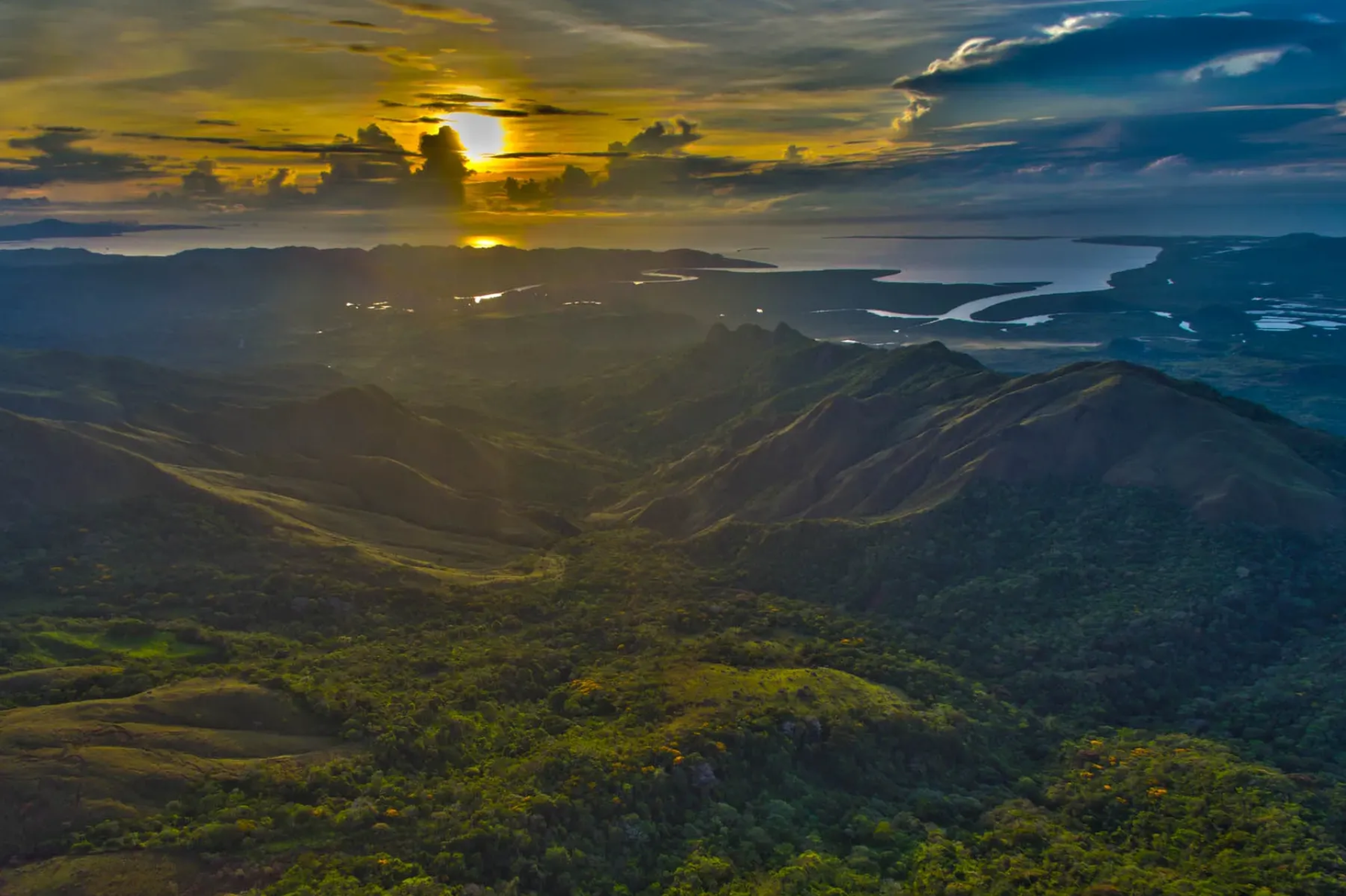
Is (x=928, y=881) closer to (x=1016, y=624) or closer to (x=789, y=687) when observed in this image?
(x=789, y=687)

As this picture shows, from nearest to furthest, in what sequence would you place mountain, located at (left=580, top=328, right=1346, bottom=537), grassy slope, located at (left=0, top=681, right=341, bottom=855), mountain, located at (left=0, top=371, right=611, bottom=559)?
grassy slope, located at (left=0, top=681, right=341, bottom=855), mountain, located at (left=580, top=328, right=1346, bottom=537), mountain, located at (left=0, top=371, right=611, bottom=559)

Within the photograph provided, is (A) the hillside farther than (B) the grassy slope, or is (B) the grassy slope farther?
(A) the hillside

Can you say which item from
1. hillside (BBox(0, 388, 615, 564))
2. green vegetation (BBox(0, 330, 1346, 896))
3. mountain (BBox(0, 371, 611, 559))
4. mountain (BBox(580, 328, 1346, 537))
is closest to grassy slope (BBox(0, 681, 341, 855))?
green vegetation (BBox(0, 330, 1346, 896))

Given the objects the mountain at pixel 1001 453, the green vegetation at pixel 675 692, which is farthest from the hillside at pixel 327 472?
the mountain at pixel 1001 453

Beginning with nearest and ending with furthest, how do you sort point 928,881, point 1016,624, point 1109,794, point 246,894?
point 246,894, point 928,881, point 1109,794, point 1016,624

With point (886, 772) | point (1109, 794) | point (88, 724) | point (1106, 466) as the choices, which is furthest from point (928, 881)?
point (1106, 466)

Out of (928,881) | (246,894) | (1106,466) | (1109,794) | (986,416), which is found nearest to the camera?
(246,894)

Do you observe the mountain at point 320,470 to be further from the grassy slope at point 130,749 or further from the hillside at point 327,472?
the grassy slope at point 130,749

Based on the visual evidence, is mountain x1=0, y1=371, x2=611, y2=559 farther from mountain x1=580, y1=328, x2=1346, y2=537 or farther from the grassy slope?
the grassy slope

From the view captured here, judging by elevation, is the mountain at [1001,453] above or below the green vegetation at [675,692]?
above

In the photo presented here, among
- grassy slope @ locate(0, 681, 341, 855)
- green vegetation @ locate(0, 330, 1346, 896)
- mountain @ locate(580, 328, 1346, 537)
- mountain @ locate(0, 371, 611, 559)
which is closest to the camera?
grassy slope @ locate(0, 681, 341, 855)

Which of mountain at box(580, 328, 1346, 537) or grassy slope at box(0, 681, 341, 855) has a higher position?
mountain at box(580, 328, 1346, 537)
